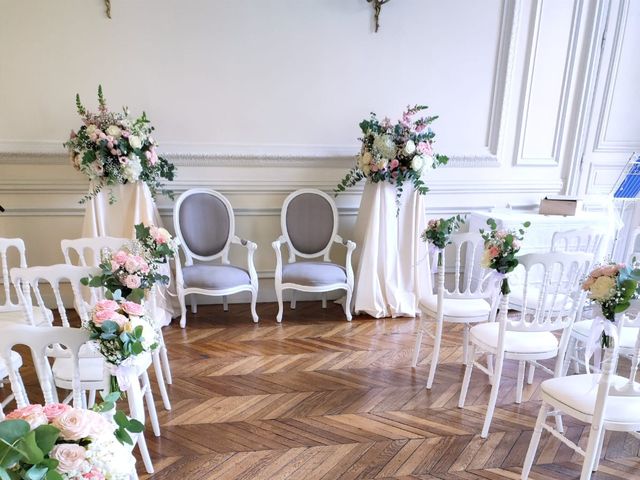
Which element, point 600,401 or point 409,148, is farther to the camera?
point 409,148

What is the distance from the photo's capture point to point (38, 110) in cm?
332

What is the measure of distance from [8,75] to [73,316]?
6.39 feet

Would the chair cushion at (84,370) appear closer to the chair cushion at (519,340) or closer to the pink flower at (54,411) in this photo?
the pink flower at (54,411)

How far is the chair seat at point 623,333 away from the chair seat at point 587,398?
0.39 meters

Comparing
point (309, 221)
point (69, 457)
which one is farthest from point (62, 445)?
point (309, 221)

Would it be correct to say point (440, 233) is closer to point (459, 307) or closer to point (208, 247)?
point (459, 307)

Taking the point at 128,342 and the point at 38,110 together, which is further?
the point at 38,110

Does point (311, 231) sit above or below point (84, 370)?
above

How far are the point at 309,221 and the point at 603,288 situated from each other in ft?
8.04

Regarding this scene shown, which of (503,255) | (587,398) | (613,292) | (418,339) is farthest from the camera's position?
(418,339)

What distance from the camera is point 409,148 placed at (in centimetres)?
323

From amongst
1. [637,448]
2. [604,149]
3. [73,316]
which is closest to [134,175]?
[73,316]

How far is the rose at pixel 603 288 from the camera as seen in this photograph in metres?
1.49

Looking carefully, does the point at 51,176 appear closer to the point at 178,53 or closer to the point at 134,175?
the point at 134,175
